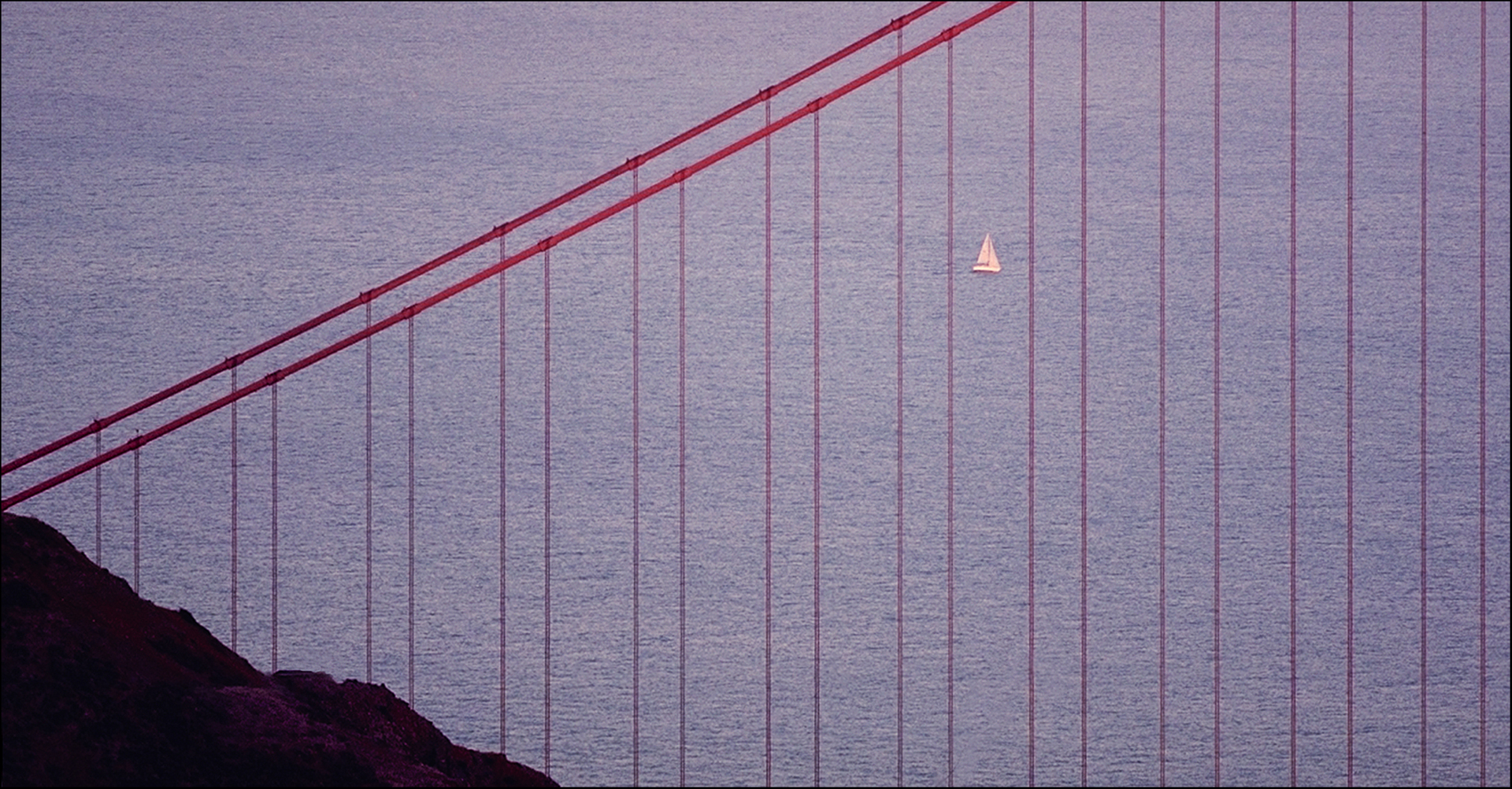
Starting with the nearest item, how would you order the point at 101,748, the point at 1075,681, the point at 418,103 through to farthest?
1. the point at 101,748
2. the point at 1075,681
3. the point at 418,103

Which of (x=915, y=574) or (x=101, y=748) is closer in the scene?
(x=101, y=748)

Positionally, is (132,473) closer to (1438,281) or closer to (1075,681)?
(1075,681)

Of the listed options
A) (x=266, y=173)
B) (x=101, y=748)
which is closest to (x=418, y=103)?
(x=266, y=173)

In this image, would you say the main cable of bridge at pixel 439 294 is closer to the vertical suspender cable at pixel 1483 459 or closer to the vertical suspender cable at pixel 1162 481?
the vertical suspender cable at pixel 1162 481

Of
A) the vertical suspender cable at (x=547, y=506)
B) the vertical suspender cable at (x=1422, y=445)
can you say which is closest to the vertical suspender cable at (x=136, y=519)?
the vertical suspender cable at (x=547, y=506)

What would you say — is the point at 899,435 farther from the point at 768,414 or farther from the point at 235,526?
the point at 235,526

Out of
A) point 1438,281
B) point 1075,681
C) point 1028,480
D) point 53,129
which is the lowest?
point 1075,681

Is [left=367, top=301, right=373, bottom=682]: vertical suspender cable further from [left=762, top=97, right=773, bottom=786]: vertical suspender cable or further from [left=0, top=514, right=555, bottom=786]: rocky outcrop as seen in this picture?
[left=762, top=97, right=773, bottom=786]: vertical suspender cable
